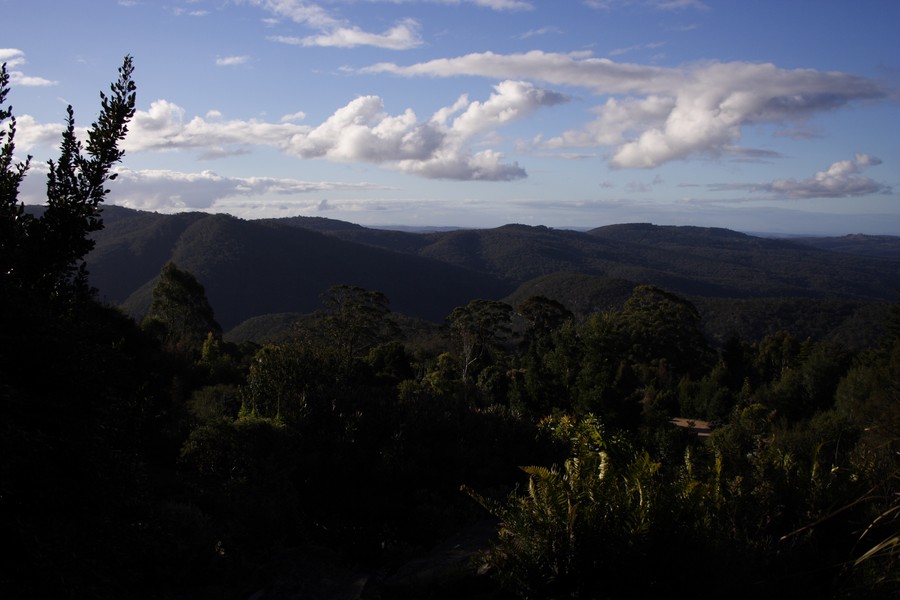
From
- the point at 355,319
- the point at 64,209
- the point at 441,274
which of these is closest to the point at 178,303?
the point at 355,319

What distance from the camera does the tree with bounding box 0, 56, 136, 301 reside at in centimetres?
312

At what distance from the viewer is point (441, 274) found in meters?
112

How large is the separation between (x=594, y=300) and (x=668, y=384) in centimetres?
4387

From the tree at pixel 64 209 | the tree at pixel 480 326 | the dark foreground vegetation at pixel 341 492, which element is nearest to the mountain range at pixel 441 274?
the tree at pixel 480 326

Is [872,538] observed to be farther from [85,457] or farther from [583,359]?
[583,359]

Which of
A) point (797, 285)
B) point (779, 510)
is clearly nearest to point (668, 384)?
point (779, 510)

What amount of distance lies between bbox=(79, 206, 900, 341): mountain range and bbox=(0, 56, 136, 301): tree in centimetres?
5546

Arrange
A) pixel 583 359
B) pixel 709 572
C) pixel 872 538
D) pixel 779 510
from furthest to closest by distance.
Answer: pixel 583 359 → pixel 779 510 → pixel 872 538 → pixel 709 572

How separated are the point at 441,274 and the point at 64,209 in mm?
109193

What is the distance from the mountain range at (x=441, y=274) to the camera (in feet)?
233

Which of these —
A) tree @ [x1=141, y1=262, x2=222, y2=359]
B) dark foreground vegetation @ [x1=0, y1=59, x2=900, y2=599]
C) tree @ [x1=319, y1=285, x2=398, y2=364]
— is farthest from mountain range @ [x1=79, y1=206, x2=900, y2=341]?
dark foreground vegetation @ [x1=0, y1=59, x2=900, y2=599]

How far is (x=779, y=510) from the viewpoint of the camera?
369cm

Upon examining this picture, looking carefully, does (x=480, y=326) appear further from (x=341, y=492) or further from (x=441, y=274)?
(x=441, y=274)

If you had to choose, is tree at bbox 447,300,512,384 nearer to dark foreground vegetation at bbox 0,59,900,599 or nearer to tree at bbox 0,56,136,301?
dark foreground vegetation at bbox 0,59,900,599
